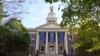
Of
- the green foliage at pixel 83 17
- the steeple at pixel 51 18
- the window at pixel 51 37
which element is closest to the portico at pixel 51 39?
the window at pixel 51 37

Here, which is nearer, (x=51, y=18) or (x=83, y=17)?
(x=83, y=17)

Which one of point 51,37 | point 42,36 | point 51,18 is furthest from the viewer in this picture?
point 51,18

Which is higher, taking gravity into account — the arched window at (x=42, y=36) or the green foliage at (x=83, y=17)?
the green foliage at (x=83, y=17)

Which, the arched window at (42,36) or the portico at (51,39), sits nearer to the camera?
the portico at (51,39)

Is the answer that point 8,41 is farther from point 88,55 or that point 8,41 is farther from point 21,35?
A: point 88,55

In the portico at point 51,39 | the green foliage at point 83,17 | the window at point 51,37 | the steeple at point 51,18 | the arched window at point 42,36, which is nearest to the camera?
the green foliage at point 83,17

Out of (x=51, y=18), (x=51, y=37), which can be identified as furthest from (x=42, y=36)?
A: (x=51, y=18)

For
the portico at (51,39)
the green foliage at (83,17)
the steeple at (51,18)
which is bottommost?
the portico at (51,39)

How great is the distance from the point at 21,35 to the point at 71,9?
26567 millimetres

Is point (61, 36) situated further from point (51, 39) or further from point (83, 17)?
point (83, 17)

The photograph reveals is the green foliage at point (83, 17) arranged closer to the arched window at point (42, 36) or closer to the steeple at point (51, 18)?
the arched window at point (42, 36)

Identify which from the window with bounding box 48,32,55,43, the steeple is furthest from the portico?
the steeple

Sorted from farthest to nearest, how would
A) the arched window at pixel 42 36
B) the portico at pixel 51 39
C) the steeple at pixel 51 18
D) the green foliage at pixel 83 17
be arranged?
the steeple at pixel 51 18 < the arched window at pixel 42 36 < the portico at pixel 51 39 < the green foliage at pixel 83 17

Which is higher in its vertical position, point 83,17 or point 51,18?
point 83,17
